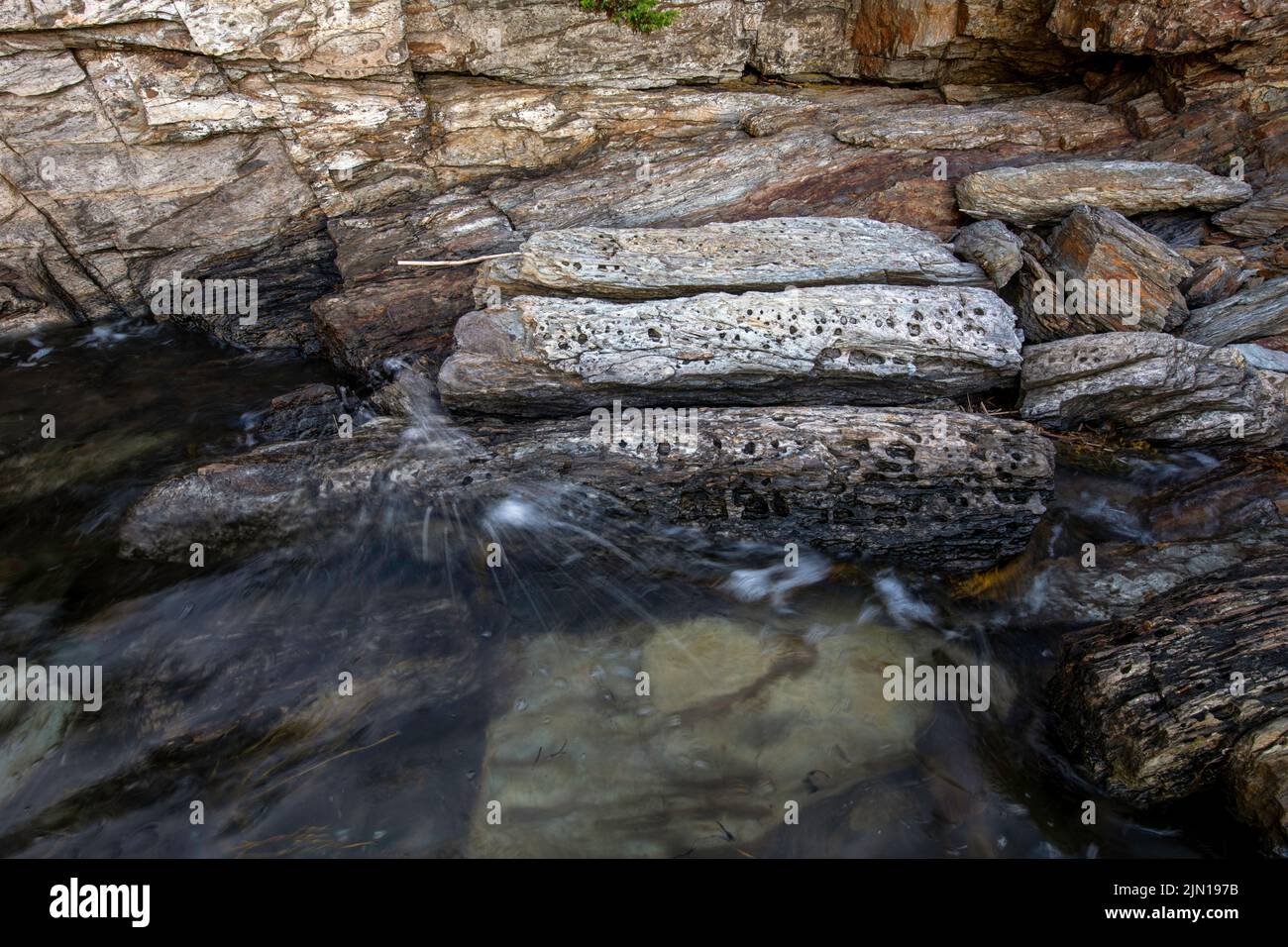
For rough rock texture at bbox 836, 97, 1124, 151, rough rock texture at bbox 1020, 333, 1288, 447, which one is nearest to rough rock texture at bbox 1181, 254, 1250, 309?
rough rock texture at bbox 1020, 333, 1288, 447

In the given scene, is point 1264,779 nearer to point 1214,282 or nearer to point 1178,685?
point 1178,685

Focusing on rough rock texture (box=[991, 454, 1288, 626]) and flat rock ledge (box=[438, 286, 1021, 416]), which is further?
flat rock ledge (box=[438, 286, 1021, 416])

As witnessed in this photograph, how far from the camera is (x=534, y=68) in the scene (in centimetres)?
1048

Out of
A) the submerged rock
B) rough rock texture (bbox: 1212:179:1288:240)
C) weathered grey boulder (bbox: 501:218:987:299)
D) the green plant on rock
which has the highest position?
the green plant on rock

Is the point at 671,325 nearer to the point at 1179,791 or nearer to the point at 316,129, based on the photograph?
the point at 1179,791

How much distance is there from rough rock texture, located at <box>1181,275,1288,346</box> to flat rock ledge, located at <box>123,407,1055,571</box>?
2.88m

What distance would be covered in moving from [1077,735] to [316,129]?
33.3 feet

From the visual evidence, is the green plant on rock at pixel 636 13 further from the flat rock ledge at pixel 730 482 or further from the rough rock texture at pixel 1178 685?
the rough rock texture at pixel 1178 685

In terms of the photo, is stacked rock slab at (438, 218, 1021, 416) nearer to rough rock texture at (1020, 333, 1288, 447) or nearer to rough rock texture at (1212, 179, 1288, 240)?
rough rock texture at (1020, 333, 1288, 447)

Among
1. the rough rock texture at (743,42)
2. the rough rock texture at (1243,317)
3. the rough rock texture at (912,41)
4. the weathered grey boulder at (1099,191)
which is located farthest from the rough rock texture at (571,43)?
the rough rock texture at (1243,317)

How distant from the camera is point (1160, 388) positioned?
7.39 m

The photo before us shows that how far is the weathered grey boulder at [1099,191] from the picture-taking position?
29.6ft

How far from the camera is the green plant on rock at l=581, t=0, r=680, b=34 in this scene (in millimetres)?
10281
